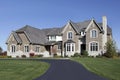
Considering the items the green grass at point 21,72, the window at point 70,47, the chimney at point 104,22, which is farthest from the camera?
the window at point 70,47

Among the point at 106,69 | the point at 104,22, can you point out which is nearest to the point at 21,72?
the point at 106,69

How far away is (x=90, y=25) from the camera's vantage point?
6106cm

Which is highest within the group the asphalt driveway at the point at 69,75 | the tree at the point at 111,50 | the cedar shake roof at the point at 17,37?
the cedar shake roof at the point at 17,37

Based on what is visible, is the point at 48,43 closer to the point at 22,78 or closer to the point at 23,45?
the point at 23,45

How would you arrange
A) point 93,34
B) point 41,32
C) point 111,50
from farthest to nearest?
point 41,32 < point 93,34 < point 111,50

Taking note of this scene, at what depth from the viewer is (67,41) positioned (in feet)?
210

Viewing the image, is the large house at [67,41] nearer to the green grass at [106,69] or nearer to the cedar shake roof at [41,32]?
the cedar shake roof at [41,32]

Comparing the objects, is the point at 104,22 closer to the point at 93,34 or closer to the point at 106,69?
the point at 93,34

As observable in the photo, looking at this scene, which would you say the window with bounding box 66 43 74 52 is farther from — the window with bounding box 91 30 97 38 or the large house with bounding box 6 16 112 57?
the window with bounding box 91 30 97 38

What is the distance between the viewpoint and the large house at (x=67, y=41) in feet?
200

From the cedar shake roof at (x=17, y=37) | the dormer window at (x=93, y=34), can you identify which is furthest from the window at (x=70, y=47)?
the cedar shake roof at (x=17, y=37)

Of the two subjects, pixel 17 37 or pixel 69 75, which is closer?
pixel 69 75

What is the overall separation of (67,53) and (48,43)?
8163 millimetres

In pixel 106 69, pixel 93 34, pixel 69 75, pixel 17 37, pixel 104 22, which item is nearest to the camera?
pixel 69 75
